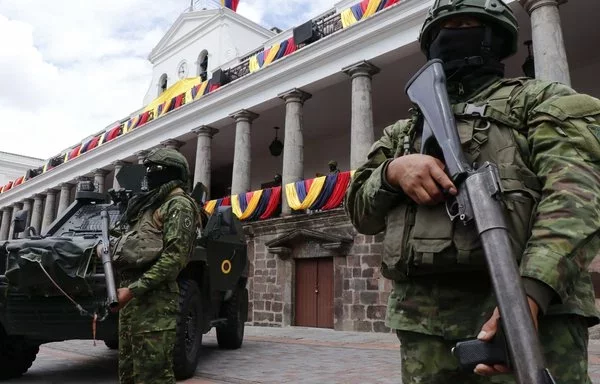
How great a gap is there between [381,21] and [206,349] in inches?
400

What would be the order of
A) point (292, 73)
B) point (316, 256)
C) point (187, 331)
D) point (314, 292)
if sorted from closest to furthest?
point (187, 331) < point (316, 256) < point (314, 292) < point (292, 73)

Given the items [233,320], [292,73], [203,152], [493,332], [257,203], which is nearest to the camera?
[493,332]

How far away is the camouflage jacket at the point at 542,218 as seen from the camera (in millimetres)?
1422

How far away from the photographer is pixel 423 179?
1.67 m

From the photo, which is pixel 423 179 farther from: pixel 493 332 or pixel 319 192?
pixel 319 192

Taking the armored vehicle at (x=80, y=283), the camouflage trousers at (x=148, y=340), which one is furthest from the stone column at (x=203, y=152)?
the camouflage trousers at (x=148, y=340)

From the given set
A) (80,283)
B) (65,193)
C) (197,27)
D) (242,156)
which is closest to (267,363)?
(80,283)

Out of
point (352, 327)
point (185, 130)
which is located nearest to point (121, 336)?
point (352, 327)

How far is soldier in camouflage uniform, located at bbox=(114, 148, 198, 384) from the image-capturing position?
10.2 ft

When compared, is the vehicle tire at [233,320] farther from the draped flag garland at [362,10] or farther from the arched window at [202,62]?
the arched window at [202,62]

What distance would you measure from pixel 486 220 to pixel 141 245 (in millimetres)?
2452

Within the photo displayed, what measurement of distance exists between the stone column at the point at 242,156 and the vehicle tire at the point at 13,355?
11.7 metres

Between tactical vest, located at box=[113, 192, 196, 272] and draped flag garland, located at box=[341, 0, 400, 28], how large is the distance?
12080mm

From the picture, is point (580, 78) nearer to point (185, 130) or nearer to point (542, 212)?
point (185, 130)
